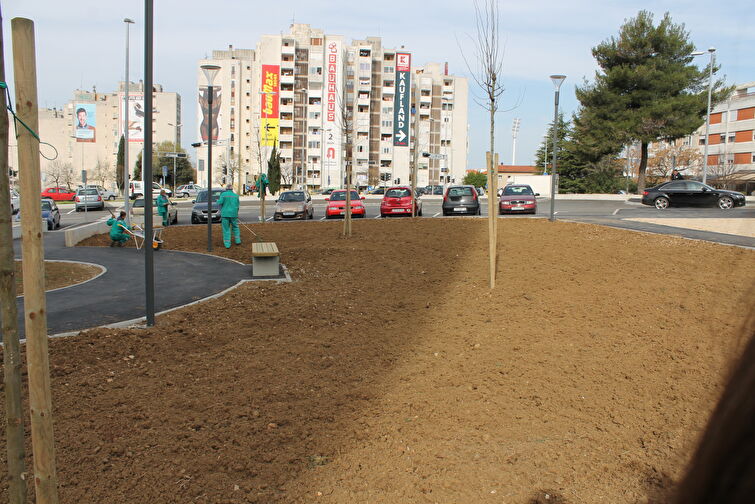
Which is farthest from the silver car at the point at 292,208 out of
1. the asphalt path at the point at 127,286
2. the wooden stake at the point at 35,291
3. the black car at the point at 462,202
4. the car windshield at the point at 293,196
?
the wooden stake at the point at 35,291

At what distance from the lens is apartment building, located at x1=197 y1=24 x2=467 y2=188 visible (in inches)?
3863

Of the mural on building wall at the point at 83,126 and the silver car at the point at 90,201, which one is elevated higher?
the mural on building wall at the point at 83,126

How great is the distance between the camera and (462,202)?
30.0 m

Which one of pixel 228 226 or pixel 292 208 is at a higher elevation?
pixel 292 208

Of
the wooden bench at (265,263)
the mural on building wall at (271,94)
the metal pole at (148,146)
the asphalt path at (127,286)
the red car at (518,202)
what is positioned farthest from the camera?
the mural on building wall at (271,94)

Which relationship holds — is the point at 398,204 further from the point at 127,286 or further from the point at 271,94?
the point at 271,94

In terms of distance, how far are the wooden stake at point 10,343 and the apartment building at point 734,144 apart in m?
56.2

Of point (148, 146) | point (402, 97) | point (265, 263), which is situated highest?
point (402, 97)

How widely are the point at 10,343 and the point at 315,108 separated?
10114 cm

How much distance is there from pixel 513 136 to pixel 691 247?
9591cm

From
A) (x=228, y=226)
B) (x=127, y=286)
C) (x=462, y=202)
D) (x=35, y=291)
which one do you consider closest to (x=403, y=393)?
(x=35, y=291)

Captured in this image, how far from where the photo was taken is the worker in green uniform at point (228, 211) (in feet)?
52.6

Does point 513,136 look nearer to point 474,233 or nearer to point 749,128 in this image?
point 749,128

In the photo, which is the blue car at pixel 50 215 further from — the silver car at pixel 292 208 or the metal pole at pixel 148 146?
the metal pole at pixel 148 146
